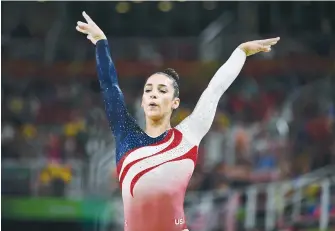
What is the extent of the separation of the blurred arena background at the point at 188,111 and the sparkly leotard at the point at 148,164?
22.7 feet

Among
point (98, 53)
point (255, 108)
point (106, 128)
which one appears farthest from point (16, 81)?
point (98, 53)

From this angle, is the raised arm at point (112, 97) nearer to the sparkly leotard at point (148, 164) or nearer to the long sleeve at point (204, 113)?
the sparkly leotard at point (148, 164)

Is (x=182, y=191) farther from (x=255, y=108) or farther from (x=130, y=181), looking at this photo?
(x=255, y=108)

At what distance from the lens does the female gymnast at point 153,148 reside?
5.07 m

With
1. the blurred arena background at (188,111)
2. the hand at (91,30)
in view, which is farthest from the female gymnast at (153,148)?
the blurred arena background at (188,111)

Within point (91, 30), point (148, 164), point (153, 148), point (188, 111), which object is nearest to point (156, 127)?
point (153, 148)

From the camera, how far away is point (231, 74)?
5383mm

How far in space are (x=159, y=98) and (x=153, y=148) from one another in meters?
0.31

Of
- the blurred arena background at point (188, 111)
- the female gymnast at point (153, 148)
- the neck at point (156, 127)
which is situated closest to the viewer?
the female gymnast at point (153, 148)

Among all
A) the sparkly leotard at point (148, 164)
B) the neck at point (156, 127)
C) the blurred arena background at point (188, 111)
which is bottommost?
the sparkly leotard at point (148, 164)

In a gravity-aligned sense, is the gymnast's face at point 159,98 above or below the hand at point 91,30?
below

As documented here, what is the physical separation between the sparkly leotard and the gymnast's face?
4.8 inches

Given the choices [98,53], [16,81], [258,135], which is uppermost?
[16,81]

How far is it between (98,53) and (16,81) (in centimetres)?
796
